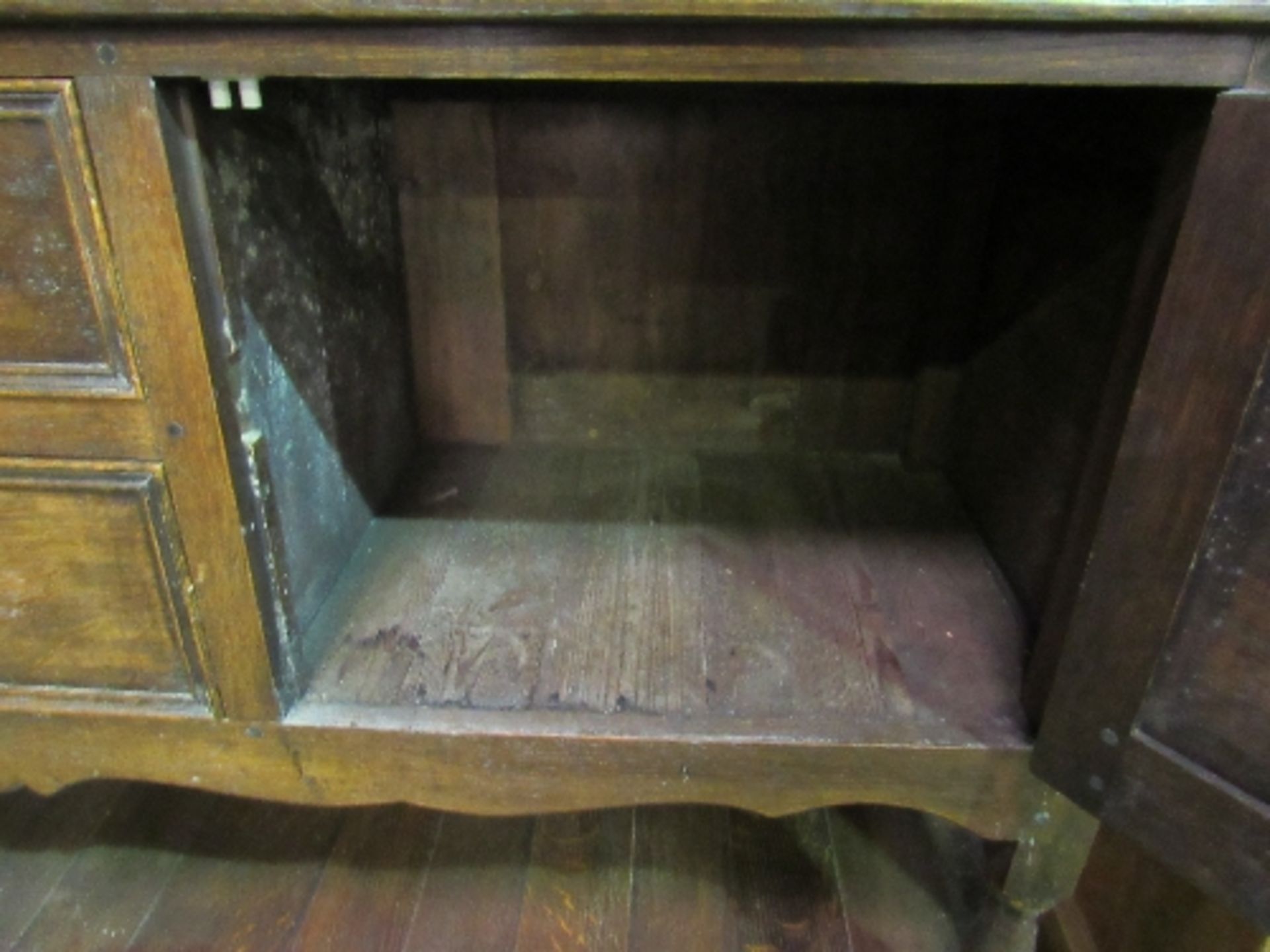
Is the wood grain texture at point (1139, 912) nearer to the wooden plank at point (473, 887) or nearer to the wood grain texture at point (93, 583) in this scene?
the wooden plank at point (473, 887)

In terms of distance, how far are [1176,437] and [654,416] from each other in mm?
707

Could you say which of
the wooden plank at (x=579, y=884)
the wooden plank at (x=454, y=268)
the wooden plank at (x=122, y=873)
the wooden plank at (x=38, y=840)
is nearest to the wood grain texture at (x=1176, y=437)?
the wooden plank at (x=579, y=884)

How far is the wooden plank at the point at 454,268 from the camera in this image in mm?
1035

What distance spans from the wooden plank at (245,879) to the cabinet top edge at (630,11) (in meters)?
0.88

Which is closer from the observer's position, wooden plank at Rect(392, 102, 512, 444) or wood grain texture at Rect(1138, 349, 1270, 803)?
wood grain texture at Rect(1138, 349, 1270, 803)

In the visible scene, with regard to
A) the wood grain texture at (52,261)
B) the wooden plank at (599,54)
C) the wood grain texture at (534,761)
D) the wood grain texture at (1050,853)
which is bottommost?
the wood grain texture at (1050,853)

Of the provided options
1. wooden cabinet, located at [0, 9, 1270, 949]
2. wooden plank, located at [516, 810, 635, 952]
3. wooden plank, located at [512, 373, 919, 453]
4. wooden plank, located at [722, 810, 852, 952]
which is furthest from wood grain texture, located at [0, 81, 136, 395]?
wooden plank, located at [722, 810, 852, 952]

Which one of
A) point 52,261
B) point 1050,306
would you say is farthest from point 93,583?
point 1050,306

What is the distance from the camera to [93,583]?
0.68 meters

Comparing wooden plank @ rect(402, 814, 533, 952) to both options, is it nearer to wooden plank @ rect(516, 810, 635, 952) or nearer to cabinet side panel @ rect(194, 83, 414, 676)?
wooden plank @ rect(516, 810, 635, 952)

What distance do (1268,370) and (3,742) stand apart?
0.97 meters

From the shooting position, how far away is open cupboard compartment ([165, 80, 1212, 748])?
2.36 ft

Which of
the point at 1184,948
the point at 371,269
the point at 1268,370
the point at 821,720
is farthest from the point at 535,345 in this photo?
the point at 1184,948

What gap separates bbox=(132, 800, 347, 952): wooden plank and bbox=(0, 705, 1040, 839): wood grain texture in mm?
301
